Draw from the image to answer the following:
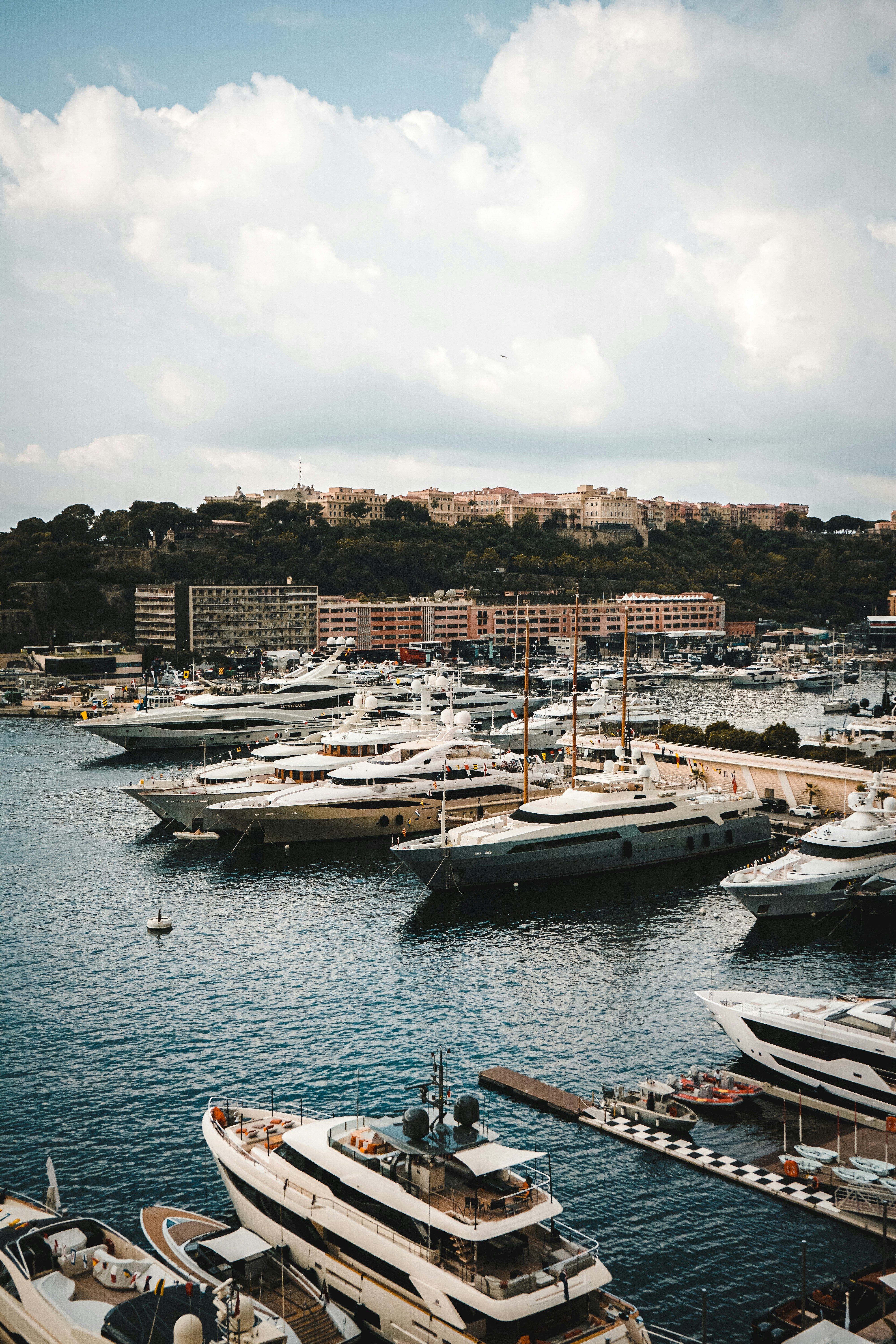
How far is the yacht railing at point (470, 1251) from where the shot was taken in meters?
12.1

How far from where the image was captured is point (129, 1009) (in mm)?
25219

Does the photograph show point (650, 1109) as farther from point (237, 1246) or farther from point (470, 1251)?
point (237, 1246)

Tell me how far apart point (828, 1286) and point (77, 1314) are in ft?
32.2

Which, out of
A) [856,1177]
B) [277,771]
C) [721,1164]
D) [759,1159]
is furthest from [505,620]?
[856,1177]

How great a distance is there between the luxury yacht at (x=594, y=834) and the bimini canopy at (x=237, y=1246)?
20.3m

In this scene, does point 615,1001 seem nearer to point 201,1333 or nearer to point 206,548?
point 201,1333

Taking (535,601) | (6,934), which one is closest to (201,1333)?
(6,934)

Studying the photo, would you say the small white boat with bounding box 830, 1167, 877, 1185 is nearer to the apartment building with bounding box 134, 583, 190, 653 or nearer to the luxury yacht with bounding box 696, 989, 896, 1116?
the luxury yacht with bounding box 696, 989, 896, 1116

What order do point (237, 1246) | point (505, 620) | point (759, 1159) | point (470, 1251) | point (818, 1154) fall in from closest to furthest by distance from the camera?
point (470, 1251) → point (237, 1246) → point (818, 1154) → point (759, 1159) → point (505, 620)

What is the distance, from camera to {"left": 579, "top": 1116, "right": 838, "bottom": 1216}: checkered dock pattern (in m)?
16.9

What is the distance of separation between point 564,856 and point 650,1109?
16.7 m

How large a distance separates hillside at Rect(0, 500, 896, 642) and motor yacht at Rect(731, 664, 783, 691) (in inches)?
1890

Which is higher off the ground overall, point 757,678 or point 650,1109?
point 757,678

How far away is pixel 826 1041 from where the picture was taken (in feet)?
65.5
